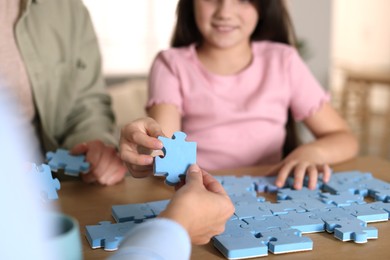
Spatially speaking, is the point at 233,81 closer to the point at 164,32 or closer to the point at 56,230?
the point at 56,230

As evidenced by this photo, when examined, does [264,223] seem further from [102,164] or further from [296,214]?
[102,164]

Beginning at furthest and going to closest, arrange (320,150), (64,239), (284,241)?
(320,150) → (284,241) → (64,239)

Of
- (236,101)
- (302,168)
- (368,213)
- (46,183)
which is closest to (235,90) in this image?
(236,101)

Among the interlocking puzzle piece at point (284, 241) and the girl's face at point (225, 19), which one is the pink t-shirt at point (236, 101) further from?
the interlocking puzzle piece at point (284, 241)

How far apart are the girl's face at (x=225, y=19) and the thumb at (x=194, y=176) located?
71 cm

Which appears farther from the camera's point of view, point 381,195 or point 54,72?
point 54,72

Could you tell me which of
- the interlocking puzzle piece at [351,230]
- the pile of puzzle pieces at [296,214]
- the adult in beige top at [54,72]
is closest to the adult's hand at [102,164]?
the adult in beige top at [54,72]

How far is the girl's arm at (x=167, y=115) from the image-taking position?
4.27 ft

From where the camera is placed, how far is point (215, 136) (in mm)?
1413

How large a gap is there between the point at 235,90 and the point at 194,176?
784mm

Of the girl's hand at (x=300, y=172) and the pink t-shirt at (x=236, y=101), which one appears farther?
the pink t-shirt at (x=236, y=101)

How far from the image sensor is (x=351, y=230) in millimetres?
759

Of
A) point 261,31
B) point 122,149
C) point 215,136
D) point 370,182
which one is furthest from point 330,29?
point 122,149

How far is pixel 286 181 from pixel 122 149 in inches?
15.1
